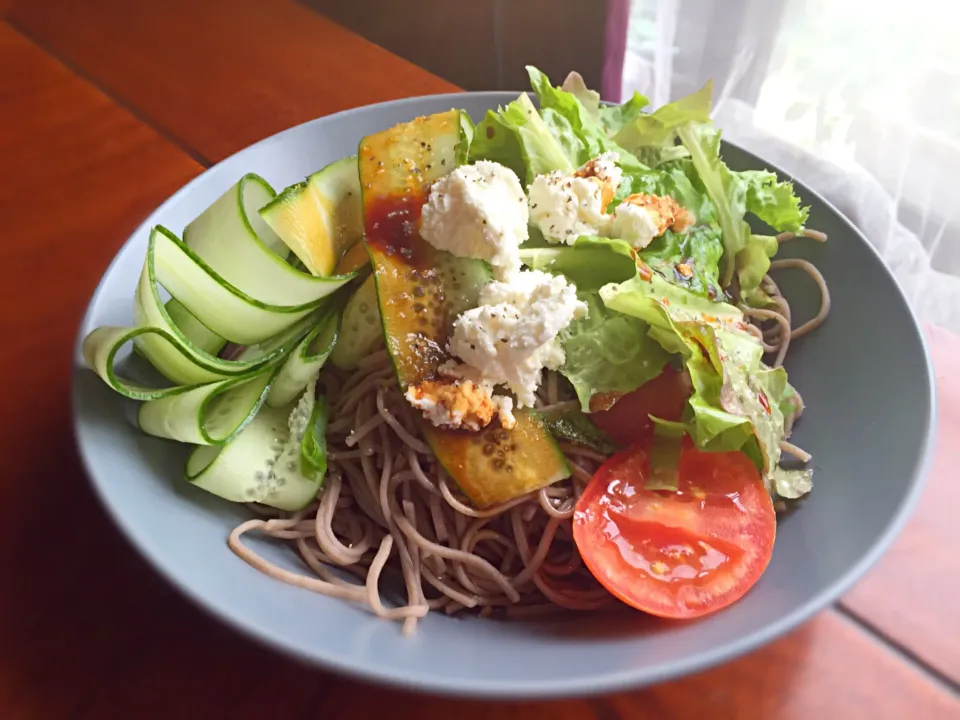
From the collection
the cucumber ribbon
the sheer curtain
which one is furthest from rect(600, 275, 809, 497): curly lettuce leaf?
the sheer curtain

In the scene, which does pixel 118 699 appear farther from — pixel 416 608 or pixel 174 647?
pixel 416 608

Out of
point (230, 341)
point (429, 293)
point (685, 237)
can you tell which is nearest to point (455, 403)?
point (429, 293)

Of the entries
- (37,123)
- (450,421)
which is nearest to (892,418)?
(450,421)

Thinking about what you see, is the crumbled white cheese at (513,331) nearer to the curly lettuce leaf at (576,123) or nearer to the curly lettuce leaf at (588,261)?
the curly lettuce leaf at (588,261)

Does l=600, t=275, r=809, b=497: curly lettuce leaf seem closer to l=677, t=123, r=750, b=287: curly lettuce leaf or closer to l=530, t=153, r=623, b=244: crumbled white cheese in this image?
l=530, t=153, r=623, b=244: crumbled white cheese

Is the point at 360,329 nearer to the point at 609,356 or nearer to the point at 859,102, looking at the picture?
the point at 609,356

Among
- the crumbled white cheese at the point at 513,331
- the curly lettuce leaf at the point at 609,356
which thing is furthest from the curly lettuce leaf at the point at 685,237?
the crumbled white cheese at the point at 513,331
